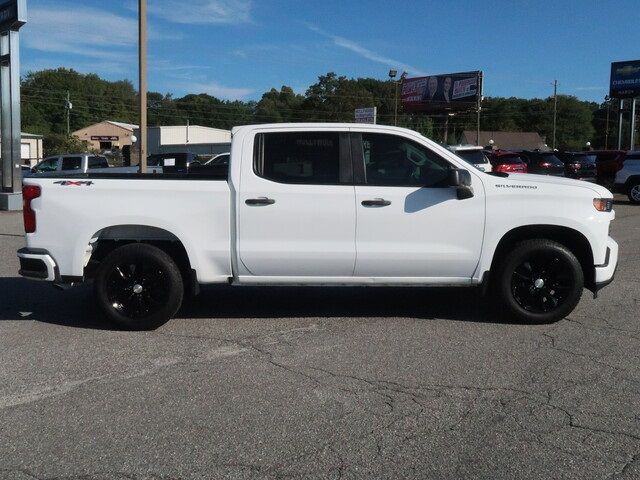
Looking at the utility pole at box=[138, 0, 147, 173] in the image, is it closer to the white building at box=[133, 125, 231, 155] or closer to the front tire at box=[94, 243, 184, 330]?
the front tire at box=[94, 243, 184, 330]

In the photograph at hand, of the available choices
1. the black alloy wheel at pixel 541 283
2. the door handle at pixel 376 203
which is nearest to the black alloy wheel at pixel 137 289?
the door handle at pixel 376 203

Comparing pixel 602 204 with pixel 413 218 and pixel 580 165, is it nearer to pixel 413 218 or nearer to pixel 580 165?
pixel 413 218

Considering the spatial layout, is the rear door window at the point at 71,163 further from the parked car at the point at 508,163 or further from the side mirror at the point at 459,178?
the side mirror at the point at 459,178

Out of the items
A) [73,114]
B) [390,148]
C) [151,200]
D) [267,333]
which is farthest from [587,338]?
[73,114]

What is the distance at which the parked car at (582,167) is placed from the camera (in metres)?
27.5

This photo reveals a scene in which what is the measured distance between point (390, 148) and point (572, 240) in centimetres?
201

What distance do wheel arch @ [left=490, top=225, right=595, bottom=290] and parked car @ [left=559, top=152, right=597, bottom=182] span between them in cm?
2211

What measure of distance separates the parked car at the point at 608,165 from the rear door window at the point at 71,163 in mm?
19369

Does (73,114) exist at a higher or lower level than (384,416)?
higher

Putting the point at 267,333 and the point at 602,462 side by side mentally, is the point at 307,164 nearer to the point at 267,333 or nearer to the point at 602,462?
the point at 267,333

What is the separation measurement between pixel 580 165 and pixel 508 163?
3.52 meters

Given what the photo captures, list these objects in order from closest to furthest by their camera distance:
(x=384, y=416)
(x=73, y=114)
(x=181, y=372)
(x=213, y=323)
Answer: (x=384, y=416) → (x=181, y=372) → (x=213, y=323) → (x=73, y=114)

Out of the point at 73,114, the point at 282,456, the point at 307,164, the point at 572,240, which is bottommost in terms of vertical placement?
the point at 282,456

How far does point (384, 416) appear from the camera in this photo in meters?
4.42
